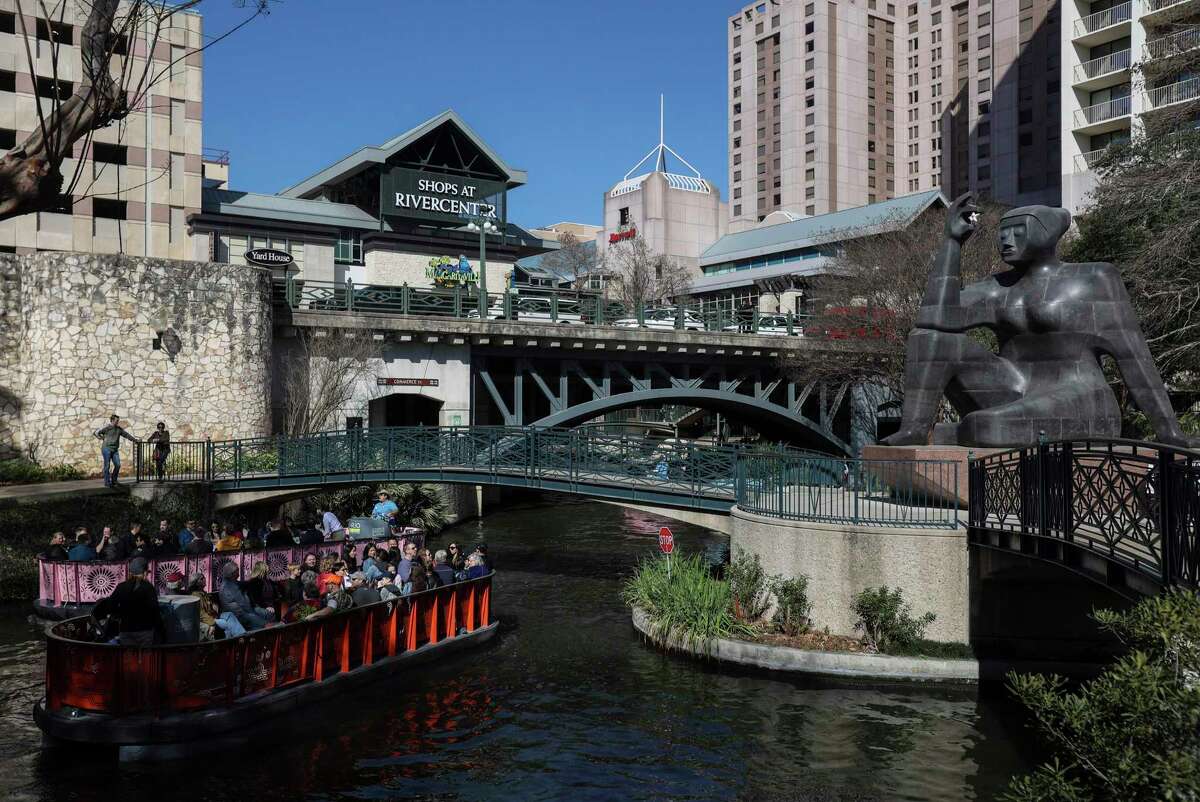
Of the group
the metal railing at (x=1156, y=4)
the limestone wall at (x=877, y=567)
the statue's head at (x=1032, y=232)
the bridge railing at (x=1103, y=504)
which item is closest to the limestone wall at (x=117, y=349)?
the limestone wall at (x=877, y=567)

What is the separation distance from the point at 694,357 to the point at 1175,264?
53.8 feet

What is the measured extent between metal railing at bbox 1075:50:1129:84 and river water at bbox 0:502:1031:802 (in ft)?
169

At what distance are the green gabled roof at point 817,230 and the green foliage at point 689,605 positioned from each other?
116ft

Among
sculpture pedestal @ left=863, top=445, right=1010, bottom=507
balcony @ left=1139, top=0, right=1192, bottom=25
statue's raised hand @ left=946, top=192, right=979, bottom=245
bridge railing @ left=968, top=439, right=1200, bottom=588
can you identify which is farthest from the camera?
balcony @ left=1139, top=0, right=1192, bottom=25

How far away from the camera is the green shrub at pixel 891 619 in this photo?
56.1 ft

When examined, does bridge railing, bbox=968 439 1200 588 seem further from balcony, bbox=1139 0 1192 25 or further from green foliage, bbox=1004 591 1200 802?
balcony, bbox=1139 0 1192 25

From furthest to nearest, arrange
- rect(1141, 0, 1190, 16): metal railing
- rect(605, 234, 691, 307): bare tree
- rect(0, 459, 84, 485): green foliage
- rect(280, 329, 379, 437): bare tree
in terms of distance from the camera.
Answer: rect(605, 234, 691, 307): bare tree < rect(1141, 0, 1190, 16): metal railing < rect(280, 329, 379, 437): bare tree < rect(0, 459, 84, 485): green foliage

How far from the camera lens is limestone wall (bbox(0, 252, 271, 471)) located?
29.7 metres

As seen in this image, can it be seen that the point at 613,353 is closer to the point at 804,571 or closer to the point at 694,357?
the point at 694,357

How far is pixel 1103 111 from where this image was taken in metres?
57.7

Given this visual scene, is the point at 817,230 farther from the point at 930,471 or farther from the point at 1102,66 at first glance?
the point at 930,471

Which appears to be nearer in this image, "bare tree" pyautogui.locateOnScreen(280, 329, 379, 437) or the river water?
the river water

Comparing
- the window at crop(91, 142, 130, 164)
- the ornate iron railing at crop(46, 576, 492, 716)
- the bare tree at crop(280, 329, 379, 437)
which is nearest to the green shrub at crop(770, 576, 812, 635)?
the ornate iron railing at crop(46, 576, 492, 716)

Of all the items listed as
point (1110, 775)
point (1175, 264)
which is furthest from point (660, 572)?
point (1175, 264)
